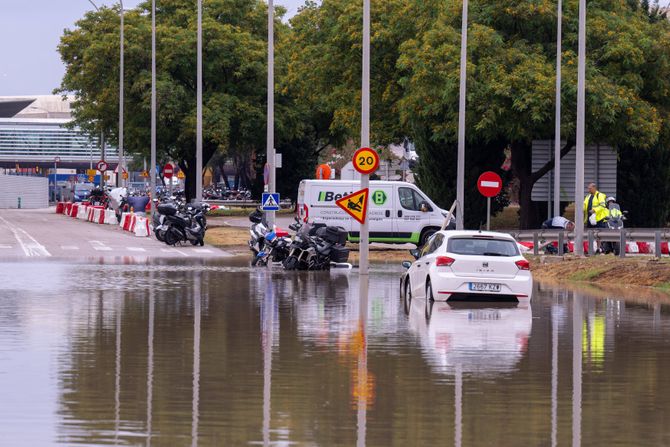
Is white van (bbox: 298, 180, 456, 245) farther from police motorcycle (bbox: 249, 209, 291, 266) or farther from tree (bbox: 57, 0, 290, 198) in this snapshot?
tree (bbox: 57, 0, 290, 198)

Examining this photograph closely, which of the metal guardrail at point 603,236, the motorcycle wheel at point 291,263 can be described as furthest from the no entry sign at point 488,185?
the motorcycle wheel at point 291,263

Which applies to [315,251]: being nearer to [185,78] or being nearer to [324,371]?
[324,371]

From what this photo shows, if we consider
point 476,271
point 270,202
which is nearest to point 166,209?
point 270,202

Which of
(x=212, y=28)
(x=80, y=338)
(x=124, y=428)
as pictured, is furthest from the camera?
(x=212, y=28)

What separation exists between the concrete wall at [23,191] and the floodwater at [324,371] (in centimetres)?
9989

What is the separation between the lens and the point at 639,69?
55500 mm

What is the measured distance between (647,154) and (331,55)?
1511cm

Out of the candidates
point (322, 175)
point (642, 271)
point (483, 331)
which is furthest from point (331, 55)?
point (483, 331)

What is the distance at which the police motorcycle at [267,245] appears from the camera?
38594mm

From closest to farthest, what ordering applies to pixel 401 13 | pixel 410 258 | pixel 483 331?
pixel 483 331 < pixel 410 258 < pixel 401 13

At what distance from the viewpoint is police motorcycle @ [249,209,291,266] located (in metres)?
38.6

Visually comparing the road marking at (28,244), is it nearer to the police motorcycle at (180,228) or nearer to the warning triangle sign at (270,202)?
the police motorcycle at (180,228)

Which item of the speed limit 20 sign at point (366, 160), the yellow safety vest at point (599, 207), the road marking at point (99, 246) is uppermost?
the speed limit 20 sign at point (366, 160)

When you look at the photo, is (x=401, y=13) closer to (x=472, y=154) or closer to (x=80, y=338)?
(x=472, y=154)
